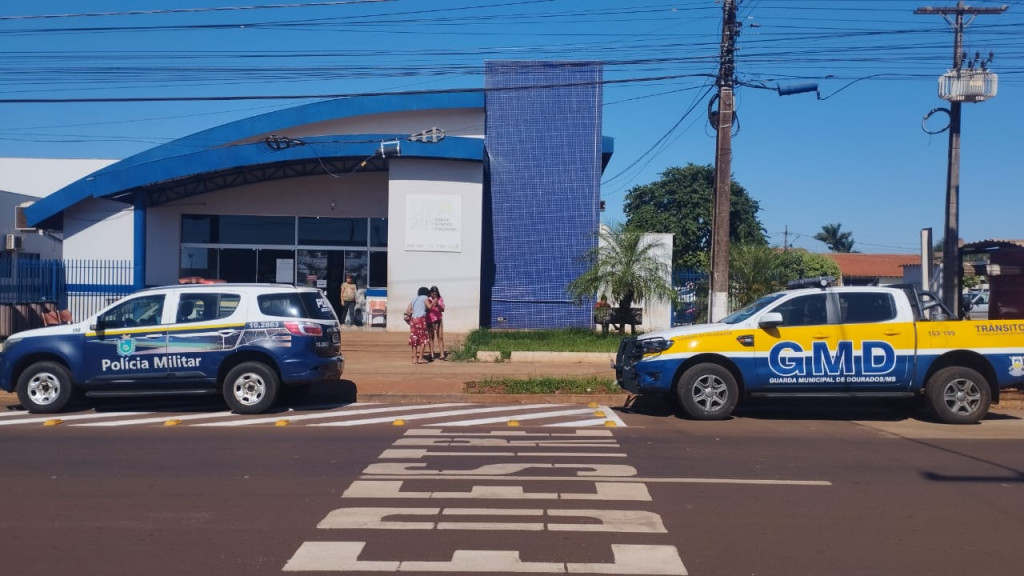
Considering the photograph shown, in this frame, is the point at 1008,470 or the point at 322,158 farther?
the point at 322,158

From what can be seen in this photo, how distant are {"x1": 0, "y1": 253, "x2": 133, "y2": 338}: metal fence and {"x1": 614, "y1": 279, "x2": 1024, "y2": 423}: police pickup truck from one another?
17.7m

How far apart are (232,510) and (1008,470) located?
756cm

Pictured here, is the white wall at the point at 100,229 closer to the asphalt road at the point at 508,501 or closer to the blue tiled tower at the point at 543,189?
the blue tiled tower at the point at 543,189

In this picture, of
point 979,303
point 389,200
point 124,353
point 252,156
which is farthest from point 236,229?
point 979,303

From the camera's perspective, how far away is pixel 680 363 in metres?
12.1

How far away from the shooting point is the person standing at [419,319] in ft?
57.3

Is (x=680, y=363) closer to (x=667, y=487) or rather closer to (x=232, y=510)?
(x=667, y=487)

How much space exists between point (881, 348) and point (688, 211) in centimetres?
3816

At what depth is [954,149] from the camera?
19578mm

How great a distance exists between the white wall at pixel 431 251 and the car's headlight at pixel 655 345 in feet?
40.2

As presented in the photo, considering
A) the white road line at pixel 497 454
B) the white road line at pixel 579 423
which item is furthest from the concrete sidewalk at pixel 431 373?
the white road line at pixel 497 454

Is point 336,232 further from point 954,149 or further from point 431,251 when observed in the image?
point 954,149

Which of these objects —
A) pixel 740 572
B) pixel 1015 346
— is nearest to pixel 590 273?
pixel 1015 346

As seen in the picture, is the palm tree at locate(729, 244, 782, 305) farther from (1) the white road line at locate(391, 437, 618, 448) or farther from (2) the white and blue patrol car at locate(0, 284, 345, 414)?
(2) the white and blue patrol car at locate(0, 284, 345, 414)
